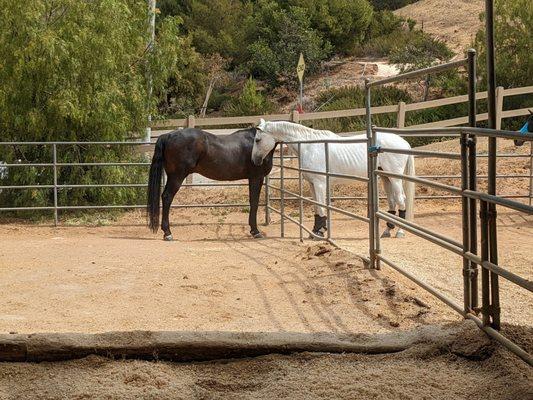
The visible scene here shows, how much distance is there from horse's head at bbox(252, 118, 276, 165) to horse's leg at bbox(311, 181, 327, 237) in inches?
34.5

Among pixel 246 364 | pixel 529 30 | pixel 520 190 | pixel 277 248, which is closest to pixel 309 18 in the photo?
pixel 529 30

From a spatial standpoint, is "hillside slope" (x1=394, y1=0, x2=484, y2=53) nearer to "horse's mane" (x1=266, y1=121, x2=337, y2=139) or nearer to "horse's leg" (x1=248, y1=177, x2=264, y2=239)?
"horse's leg" (x1=248, y1=177, x2=264, y2=239)

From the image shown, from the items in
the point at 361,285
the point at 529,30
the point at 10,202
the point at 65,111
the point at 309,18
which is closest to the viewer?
the point at 361,285

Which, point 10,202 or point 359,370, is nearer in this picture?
point 359,370

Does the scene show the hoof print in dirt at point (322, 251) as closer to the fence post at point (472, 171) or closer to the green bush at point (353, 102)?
the fence post at point (472, 171)

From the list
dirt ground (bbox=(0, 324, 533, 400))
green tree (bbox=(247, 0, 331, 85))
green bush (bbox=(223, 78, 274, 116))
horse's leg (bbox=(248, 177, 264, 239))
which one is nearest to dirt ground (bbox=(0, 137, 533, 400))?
dirt ground (bbox=(0, 324, 533, 400))

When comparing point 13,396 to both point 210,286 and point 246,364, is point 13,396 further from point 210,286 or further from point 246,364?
point 210,286

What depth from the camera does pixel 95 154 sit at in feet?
39.8

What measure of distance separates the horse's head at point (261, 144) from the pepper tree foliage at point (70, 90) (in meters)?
2.98

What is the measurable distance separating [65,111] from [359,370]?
366 inches

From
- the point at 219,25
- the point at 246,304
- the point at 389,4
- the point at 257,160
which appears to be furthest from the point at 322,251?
the point at 389,4

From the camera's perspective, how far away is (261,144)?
998 cm

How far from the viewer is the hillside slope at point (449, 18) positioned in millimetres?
34487

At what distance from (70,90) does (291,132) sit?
3.88 meters
